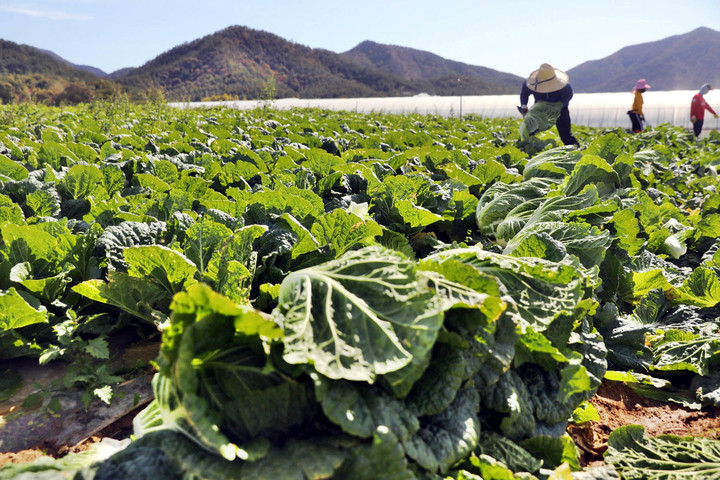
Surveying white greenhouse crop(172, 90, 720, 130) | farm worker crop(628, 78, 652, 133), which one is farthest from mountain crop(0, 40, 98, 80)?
farm worker crop(628, 78, 652, 133)

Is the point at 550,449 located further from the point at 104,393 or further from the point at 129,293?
the point at 129,293

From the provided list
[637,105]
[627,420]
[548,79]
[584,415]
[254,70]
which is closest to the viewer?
[584,415]

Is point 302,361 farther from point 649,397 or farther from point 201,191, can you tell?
point 201,191

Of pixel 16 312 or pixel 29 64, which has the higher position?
pixel 29 64

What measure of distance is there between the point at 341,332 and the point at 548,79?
8.69 meters

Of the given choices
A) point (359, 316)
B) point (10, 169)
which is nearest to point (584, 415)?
point (359, 316)

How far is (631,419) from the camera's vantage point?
2.66 meters

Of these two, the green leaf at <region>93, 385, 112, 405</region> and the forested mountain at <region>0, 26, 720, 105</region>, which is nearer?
the green leaf at <region>93, 385, 112, 405</region>

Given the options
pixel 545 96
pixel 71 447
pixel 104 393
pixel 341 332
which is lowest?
pixel 71 447

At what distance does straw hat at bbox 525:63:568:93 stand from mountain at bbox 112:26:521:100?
67.4 m

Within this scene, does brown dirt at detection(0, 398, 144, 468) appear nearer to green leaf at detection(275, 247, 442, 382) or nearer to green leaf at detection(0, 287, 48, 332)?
green leaf at detection(0, 287, 48, 332)

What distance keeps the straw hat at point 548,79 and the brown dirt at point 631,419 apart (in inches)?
285

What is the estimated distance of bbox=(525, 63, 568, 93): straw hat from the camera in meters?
8.70

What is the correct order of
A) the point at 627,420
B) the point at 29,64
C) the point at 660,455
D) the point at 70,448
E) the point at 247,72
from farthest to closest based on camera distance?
1. the point at 247,72
2. the point at 29,64
3. the point at 627,420
4. the point at 660,455
5. the point at 70,448
